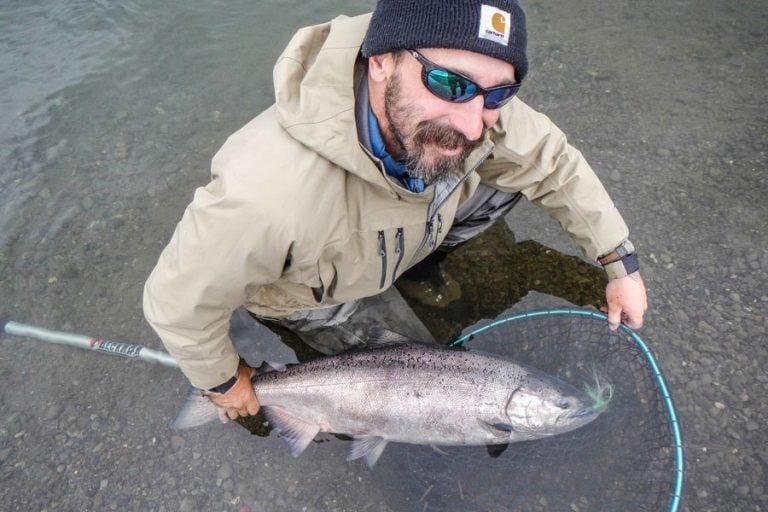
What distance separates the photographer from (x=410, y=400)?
319cm

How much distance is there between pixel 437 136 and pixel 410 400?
156 cm

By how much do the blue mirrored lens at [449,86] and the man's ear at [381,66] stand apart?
0.20m

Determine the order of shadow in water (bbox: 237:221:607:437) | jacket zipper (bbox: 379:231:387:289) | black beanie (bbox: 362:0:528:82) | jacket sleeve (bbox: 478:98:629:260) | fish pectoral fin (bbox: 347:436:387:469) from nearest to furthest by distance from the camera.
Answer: black beanie (bbox: 362:0:528:82), jacket zipper (bbox: 379:231:387:289), jacket sleeve (bbox: 478:98:629:260), fish pectoral fin (bbox: 347:436:387:469), shadow in water (bbox: 237:221:607:437)

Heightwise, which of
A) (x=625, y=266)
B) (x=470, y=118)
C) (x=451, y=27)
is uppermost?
(x=451, y=27)

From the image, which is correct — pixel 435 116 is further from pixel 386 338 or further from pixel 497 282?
pixel 497 282

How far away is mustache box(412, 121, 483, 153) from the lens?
8.36 feet

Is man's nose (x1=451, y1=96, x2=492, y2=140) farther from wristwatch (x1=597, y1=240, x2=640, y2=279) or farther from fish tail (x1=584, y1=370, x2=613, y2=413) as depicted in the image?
fish tail (x1=584, y1=370, x2=613, y2=413)

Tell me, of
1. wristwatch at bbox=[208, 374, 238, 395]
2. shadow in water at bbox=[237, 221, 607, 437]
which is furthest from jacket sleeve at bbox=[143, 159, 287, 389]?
shadow in water at bbox=[237, 221, 607, 437]

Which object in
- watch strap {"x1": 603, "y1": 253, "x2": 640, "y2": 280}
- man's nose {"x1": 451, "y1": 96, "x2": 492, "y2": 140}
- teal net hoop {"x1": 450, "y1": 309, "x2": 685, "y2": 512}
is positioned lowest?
teal net hoop {"x1": 450, "y1": 309, "x2": 685, "y2": 512}

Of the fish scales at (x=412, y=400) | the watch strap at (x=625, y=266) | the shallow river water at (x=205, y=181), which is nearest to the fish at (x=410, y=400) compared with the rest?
the fish scales at (x=412, y=400)

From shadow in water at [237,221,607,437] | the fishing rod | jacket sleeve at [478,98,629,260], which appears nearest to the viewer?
jacket sleeve at [478,98,629,260]

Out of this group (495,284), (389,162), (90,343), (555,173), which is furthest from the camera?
(495,284)

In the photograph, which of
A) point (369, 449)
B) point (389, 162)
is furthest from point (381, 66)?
point (369, 449)

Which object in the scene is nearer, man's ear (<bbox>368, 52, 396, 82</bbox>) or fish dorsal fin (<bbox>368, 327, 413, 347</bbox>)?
man's ear (<bbox>368, 52, 396, 82</bbox>)
